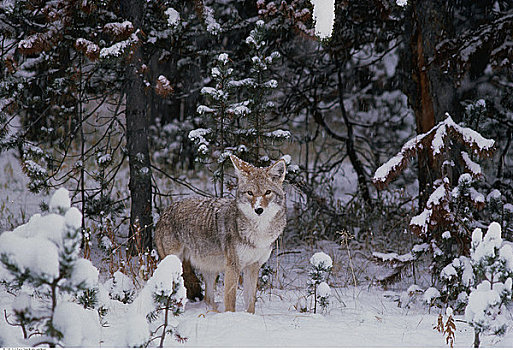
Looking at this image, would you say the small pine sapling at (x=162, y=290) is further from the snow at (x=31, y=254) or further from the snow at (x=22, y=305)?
the snow at (x=31, y=254)

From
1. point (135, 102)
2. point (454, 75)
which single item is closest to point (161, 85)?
point (135, 102)

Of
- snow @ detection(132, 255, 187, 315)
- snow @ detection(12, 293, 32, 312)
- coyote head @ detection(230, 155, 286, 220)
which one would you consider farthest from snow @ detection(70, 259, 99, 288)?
coyote head @ detection(230, 155, 286, 220)

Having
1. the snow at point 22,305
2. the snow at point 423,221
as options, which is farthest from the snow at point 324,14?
the snow at point 22,305

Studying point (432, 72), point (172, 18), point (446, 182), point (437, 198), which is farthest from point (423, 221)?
point (172, 18)

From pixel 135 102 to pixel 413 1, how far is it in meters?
4.71

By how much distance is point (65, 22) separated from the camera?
765 centimetres

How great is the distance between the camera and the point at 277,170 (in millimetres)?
6180

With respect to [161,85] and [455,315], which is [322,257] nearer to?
[455,315]

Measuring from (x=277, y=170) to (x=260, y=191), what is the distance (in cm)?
43

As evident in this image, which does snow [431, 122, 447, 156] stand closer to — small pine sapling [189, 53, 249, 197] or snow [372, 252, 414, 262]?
snow [372, 252, 414, 262]

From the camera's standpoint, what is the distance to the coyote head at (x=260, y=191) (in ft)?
19.1

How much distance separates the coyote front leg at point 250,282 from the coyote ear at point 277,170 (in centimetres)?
105

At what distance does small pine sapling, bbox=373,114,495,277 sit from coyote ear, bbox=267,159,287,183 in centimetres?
114

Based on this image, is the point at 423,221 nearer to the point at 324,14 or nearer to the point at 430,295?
the point at 430,295
